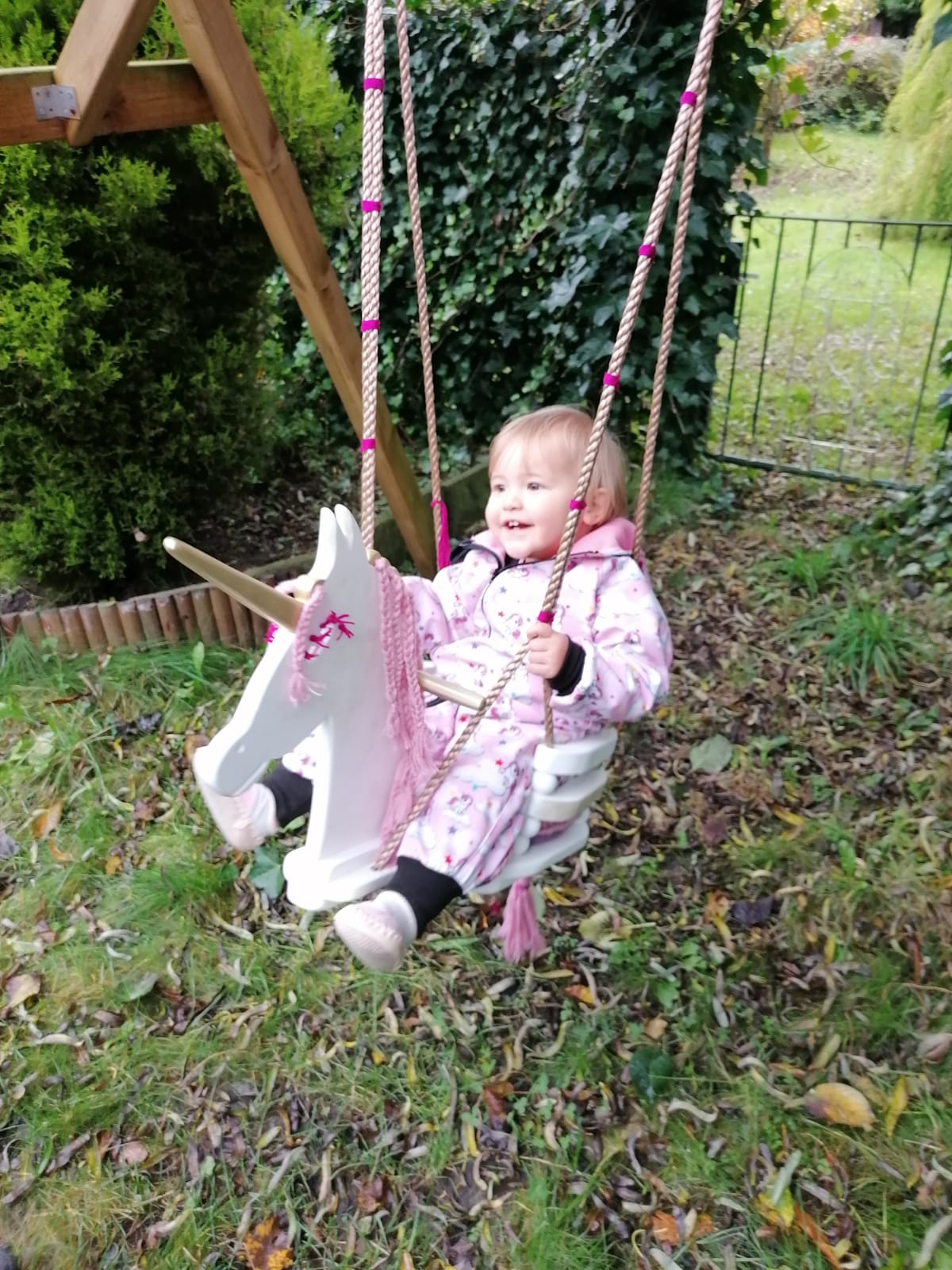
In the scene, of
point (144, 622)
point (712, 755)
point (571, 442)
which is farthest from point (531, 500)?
point (144, 622)

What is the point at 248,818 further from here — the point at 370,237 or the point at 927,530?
the point at 927,530

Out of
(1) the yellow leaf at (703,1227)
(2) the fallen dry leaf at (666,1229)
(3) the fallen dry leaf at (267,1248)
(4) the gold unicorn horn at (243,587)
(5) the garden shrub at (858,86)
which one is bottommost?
(3) the fallen dry leaf at (267,1248)

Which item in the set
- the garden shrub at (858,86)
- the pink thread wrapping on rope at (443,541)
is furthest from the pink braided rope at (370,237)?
the garden shrub at (858,86)

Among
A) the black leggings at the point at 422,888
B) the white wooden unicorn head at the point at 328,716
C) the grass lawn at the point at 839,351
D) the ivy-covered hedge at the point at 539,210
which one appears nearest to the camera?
the white wooden unicorn head at the point at 328,716

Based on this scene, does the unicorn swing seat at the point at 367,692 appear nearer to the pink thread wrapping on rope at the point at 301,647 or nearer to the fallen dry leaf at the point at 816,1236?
the pink thread wrapping on rope at the point at 301,647

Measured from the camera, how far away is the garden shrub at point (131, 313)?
2676mm

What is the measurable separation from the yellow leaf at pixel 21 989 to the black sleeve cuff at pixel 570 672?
1596mm

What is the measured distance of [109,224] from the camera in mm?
2729

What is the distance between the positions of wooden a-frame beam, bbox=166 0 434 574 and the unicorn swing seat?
64cm

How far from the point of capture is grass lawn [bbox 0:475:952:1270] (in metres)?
1.83

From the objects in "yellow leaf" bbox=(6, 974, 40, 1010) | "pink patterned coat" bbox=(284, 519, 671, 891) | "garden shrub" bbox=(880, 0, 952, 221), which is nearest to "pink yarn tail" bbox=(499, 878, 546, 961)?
"pink patterned coat" bbox=(284, 519, 671, 891)

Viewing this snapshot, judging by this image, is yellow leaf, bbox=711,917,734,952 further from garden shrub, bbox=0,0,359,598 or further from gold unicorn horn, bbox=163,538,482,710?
garden shrub, bbox=0,0,359,598

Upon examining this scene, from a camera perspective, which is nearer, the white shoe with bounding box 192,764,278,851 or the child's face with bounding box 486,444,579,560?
the white shoe with bounding box 192,764,278,851

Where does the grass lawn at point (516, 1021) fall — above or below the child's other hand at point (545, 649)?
below
